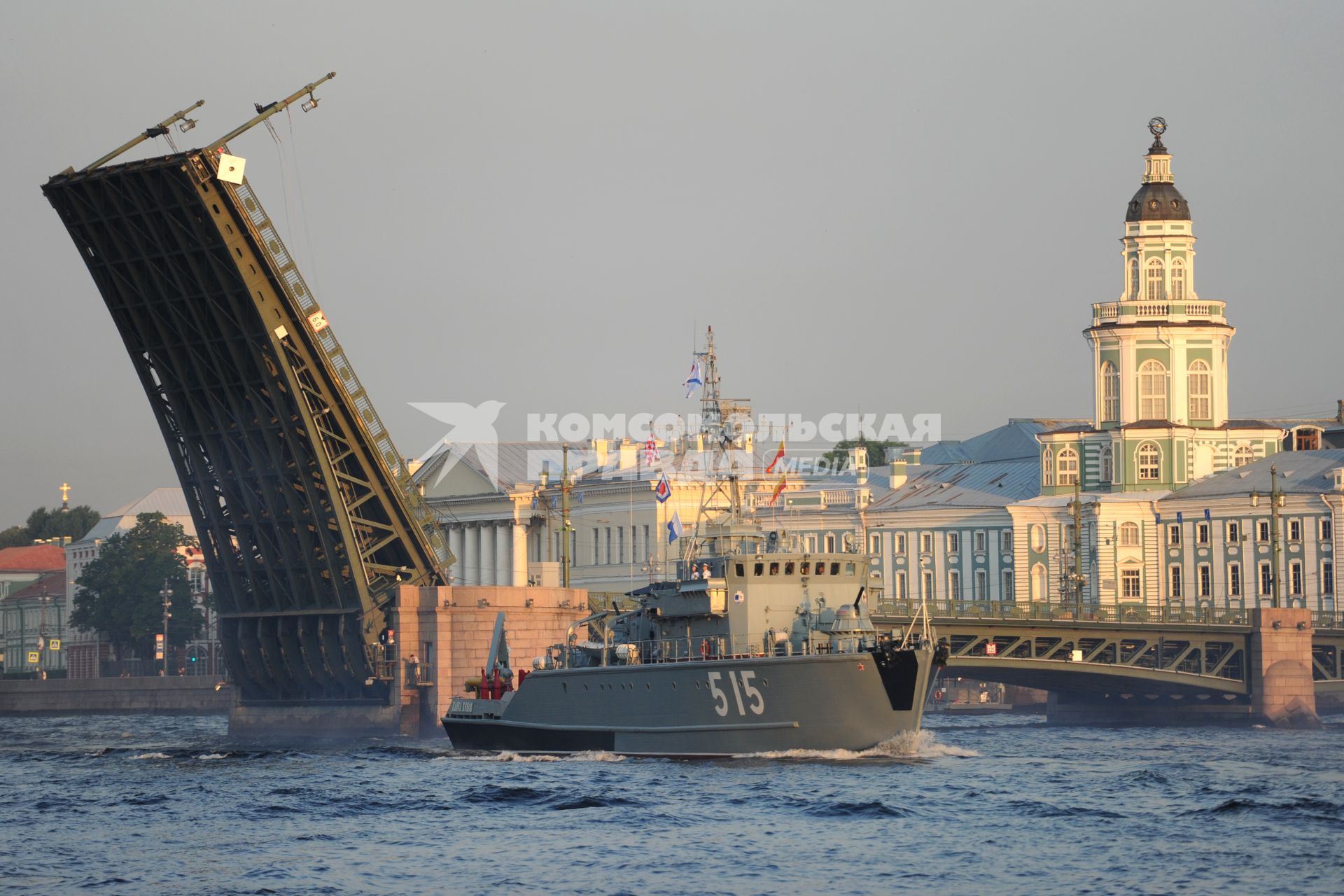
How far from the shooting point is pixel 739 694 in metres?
43.9

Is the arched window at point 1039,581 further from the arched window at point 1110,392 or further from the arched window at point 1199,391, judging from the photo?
the arched window at point 1199,391

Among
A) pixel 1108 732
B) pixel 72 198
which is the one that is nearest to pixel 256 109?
pixel 72 198

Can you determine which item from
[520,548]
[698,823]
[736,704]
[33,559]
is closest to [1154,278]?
[520,548]

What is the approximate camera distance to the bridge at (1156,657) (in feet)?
204

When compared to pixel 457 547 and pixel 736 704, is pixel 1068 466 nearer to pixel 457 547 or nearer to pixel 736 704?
pixel 457 547

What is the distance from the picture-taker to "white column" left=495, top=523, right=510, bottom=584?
94.8m

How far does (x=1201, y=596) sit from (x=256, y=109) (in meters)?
40.3

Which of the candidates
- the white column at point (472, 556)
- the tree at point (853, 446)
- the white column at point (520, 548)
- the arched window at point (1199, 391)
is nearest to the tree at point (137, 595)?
the white column at point (472, 556)

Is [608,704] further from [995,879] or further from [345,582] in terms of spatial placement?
[995,879]

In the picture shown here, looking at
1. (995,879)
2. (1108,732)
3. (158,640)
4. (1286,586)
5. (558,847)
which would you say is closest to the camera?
(995,879)

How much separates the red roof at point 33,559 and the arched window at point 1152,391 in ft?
263

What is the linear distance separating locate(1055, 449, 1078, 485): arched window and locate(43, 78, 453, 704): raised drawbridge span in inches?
1250

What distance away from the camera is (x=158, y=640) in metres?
98.1

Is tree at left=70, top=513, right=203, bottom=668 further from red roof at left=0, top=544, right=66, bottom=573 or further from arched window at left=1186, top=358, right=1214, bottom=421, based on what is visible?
arched window at left=1186, top=358, right=1214, bottom=421
